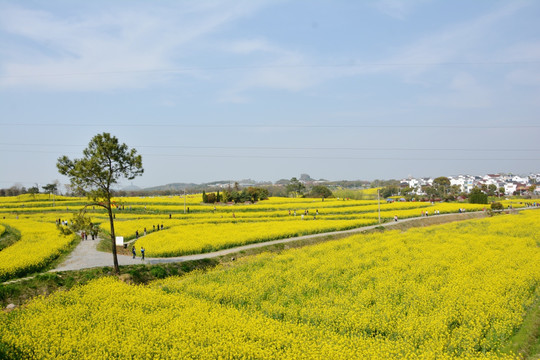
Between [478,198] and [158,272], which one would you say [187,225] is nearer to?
[158,272]

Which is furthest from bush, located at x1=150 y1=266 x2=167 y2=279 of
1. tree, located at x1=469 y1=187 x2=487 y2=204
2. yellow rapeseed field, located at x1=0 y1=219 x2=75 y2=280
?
tree, located at x1=469 y1=187 x2=487 y2=204

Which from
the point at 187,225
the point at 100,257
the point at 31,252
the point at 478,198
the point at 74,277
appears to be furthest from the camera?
the point at 478,198

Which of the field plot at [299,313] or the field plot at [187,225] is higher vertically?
the field plot at [187,225]

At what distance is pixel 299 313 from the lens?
15.4m

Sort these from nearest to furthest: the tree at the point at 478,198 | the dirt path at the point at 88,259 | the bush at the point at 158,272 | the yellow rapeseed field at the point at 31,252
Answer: the yellow rapeseed field at the point at 31,252, the bush at the point at 158,272, the dirt path at the point at 88,259, the tree at the point at 478,198

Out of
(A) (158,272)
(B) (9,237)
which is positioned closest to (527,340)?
(A) (158,272)

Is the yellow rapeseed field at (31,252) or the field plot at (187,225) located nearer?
the yellow rapeseed field at (31,252)

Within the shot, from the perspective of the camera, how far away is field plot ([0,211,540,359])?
11742 millimetres

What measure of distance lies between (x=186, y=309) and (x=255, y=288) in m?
4.33

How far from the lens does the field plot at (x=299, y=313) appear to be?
38.5 ft

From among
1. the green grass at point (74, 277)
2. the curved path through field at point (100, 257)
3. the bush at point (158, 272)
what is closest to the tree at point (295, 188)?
the curved path through field at point (100, 257)

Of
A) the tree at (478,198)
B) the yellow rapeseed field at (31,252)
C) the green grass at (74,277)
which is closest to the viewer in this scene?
the green grass at (74,277)

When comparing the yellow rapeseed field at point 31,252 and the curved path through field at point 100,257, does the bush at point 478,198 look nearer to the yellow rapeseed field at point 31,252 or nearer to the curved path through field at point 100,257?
the curved path through field at point 100,257

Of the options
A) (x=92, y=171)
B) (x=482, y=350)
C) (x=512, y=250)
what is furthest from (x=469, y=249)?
(x=92, y=171)
